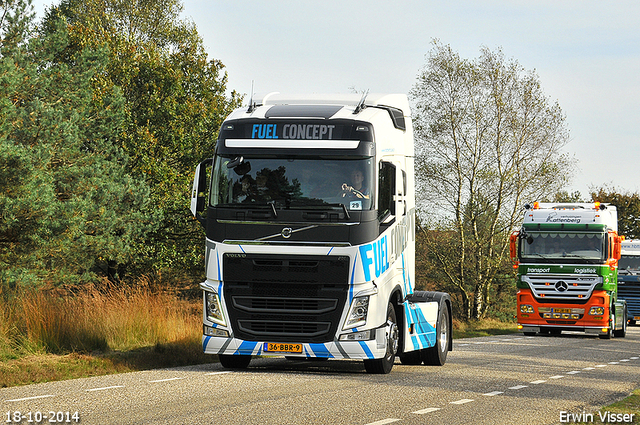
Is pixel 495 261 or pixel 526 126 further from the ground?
pixel 526 126

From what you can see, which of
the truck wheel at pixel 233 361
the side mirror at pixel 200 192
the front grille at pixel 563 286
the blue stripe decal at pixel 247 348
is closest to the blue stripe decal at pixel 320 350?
the blue stripe decal at pixel 247 348

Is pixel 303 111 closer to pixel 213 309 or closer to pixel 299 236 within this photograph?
pixel 299 236

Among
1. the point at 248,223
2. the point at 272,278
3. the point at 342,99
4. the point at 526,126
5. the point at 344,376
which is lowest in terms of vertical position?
the point at 344,376

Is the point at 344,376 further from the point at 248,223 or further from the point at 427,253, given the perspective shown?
the point at 427,253

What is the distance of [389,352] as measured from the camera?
1241cm

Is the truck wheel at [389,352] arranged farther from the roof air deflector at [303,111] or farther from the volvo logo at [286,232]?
the roof air deflector at [303,111]

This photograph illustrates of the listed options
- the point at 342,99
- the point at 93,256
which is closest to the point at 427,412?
the point at 342,99

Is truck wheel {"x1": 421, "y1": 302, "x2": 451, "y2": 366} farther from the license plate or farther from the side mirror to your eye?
the side mirror

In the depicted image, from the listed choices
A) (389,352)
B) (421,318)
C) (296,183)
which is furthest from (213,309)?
(421,318)

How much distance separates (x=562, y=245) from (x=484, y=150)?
1496 cm

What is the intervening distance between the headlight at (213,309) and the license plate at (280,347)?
0.74 meters

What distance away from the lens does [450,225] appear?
131ft

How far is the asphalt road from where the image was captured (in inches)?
322

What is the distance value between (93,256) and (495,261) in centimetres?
2132
